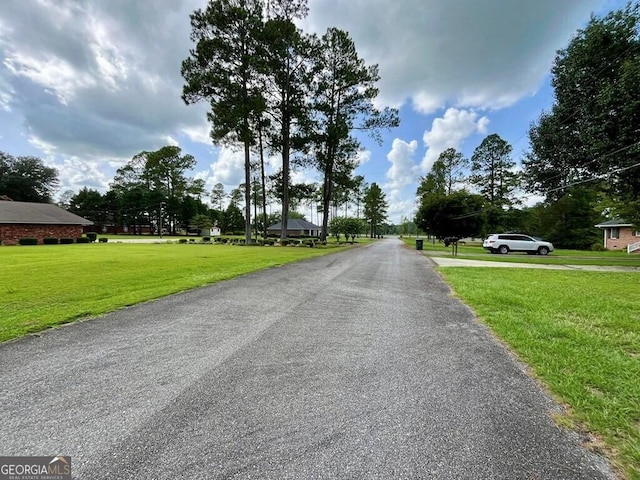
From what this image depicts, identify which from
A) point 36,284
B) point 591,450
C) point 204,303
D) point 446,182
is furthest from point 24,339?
point 446,182

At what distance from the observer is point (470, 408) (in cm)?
236

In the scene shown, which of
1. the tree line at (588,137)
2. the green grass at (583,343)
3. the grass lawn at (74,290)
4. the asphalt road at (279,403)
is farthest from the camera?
the tree line at (588,137)

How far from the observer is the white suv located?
75.6 ft

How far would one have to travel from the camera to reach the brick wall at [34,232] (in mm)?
27172

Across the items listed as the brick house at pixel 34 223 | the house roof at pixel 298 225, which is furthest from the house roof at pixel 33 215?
the house roof at pixel 298 225

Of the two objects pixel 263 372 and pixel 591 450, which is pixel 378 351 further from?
pixel 591 450

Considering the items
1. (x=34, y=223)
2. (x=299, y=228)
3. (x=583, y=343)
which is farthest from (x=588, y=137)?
(x=299, y=228)

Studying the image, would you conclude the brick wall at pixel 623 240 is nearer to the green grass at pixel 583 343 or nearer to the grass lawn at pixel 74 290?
the green grass at pixel 583 343

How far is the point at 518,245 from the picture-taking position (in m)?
23.5

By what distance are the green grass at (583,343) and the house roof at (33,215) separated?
124 feet

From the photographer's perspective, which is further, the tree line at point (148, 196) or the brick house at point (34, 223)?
the tree line at point (148, 196)

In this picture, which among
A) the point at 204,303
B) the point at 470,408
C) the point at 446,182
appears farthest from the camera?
the point at 446,182

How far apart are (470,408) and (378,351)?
4.30ft

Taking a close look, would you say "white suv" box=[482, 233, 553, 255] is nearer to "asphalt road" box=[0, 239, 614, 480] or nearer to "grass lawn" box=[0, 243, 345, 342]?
"grass lawn" box=[0, 243, 345, 342]
